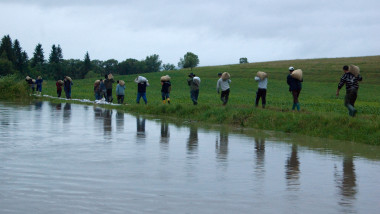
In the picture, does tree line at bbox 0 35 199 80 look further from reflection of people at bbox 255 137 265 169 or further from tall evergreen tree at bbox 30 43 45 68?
reflection of people at bbox 255 137 265 169

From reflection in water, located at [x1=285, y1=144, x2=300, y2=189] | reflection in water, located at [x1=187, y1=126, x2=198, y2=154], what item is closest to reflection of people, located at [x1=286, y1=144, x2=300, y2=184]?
reflection in water, located at [x1=285, y1=144, x2=300, y2=189]

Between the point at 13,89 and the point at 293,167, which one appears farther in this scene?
the point at 13,89

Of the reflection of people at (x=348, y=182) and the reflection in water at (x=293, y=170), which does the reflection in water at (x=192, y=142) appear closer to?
the reflection in water at (x=293, y=170)

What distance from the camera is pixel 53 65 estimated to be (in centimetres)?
15638

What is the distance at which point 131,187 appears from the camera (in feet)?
25.4

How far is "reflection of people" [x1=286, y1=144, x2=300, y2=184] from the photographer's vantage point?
8.82m

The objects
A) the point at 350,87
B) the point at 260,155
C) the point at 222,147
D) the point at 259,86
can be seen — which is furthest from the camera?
the point at 259,86

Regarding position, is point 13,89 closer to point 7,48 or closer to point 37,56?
point 7,48

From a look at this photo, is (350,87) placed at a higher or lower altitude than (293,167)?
higher

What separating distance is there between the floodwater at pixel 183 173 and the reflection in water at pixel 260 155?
0.9 inches

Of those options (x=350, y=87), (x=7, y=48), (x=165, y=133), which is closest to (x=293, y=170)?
(x=165, y=133)

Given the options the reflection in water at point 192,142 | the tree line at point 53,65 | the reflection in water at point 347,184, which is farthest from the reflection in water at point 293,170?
the tree line at point 53,65

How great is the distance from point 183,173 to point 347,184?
7.82 ft

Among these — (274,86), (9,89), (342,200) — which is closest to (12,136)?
(342,200)
